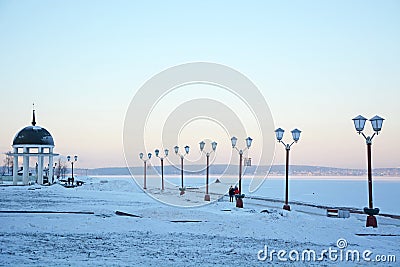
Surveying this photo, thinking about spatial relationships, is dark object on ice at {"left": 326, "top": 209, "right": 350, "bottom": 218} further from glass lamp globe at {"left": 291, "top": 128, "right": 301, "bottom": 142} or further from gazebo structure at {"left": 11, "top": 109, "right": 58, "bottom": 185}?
gazebo structure at {"left": 11, "top": 109, "right": 58, "bottom": 185}

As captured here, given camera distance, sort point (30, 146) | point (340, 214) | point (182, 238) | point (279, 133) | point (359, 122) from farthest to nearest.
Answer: point (30, 146), point (279, 133), point (340, 214), point (359, 122), point (182, 238)

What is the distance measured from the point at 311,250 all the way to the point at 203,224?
20.5ft

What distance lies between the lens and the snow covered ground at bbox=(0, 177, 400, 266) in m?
12.6

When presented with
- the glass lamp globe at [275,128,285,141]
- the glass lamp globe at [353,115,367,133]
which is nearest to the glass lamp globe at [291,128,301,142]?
the glass lamp globe at [275,128,285,141]

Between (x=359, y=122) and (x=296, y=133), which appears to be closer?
(x=359, y=122)

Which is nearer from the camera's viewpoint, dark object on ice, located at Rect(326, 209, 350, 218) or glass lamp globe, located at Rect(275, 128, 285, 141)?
dark object on ice, located at Rect(326, 209, 350, 218)
